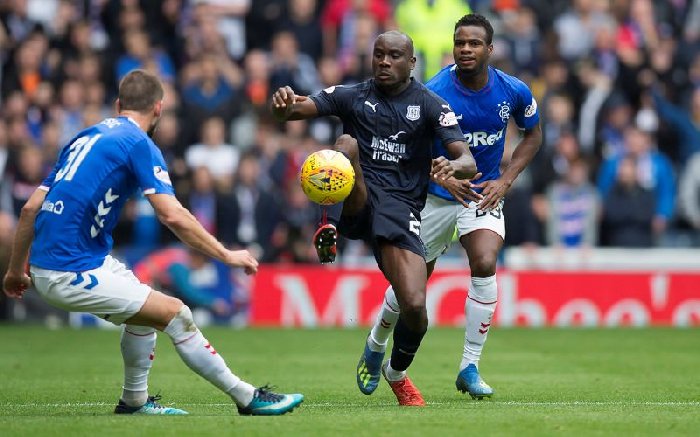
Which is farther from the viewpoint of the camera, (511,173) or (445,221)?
(445,221)

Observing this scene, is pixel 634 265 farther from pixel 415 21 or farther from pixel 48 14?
pixel 48 14

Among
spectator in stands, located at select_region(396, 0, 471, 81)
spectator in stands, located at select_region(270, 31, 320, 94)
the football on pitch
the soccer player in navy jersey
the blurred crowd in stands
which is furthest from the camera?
spectator in stands, located at select_region(270, 31, 320, 94)

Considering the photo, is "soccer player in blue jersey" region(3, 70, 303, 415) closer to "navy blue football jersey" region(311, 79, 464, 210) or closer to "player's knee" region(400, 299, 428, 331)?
"player's knee" region(400, 299, 428, 331)

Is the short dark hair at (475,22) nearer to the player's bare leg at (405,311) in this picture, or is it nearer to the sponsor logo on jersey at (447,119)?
the sponsor logo on jersey at (447,119)

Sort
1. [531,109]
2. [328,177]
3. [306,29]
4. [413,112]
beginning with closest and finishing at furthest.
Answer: [328,177] < [413,112] < [531,109] < [306,29]

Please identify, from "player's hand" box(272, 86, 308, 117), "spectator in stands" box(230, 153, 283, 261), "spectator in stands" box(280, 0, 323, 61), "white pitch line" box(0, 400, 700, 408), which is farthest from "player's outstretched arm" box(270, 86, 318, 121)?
"spectator in stands" box(280, 0, 323, 61)

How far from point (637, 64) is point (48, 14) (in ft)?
32.6

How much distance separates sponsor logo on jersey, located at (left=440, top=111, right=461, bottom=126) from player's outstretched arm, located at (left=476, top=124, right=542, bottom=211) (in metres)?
0.95

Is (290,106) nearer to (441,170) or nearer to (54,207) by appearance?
(441,170)

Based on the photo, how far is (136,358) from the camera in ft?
29.3

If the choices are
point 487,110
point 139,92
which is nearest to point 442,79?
point 487,110

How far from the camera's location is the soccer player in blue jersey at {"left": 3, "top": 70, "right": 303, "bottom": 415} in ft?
27.2

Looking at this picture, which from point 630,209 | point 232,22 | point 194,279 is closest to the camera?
point 194,279

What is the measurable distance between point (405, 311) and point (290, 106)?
1.75 m
